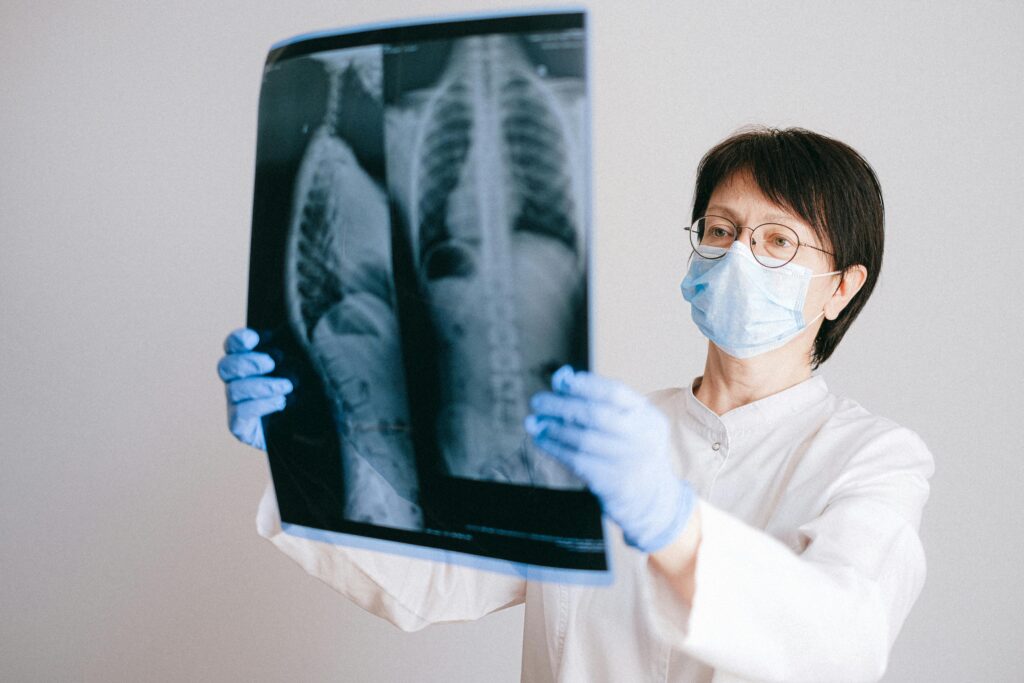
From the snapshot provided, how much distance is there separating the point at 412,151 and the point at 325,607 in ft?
4.89

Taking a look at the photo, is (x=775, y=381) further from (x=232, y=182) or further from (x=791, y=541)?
(x=232, y=182)

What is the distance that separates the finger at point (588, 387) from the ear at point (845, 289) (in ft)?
2.09

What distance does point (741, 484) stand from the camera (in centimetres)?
112

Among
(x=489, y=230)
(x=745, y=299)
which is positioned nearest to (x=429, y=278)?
(x=489, y=230)

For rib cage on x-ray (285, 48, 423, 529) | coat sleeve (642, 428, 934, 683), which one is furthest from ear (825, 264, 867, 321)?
rib cage on x-ray (285, 48, 423, 529)

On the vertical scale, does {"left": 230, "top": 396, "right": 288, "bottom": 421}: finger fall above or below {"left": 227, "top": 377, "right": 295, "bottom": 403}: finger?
below

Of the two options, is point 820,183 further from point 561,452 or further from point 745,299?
point 561,452

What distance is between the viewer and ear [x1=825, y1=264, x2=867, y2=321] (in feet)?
4.01

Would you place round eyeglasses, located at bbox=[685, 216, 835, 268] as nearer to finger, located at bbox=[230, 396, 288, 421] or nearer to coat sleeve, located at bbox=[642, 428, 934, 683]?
coat sleeve, located at bbox=[642, 428, 934, 683]

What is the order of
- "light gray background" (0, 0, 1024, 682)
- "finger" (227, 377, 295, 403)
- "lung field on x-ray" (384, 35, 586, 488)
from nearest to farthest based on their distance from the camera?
"lung field on x-ray" (384, 35, 586, 488) → "finger" (227, 377, 295, 403) → "light gray background" (0, 0, 1024, 682)

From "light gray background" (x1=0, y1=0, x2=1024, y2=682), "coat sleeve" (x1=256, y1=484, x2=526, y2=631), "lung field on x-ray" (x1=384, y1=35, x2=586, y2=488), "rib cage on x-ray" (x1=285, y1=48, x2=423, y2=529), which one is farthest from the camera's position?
"light gray background" (x1=0, y1=0, x2=1024, y2=682)

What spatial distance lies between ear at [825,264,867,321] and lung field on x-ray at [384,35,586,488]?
0.67m

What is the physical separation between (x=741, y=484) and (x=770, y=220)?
1.18ft

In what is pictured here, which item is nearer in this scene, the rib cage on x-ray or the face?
the rib cage on x-ray
